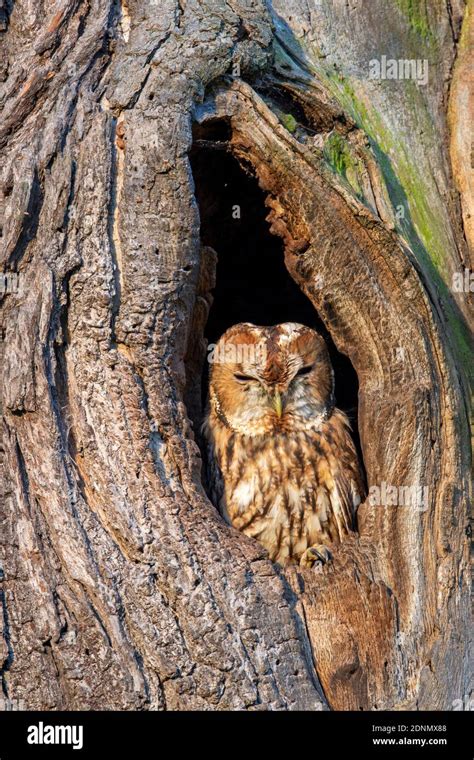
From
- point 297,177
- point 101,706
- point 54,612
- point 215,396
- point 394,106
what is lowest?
point 101,706

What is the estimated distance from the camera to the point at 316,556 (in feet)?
11.8

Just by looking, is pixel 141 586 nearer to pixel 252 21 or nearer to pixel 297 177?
pixel 297 177

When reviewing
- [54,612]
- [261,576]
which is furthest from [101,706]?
[261,576]

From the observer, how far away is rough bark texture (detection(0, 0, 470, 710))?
118 inches

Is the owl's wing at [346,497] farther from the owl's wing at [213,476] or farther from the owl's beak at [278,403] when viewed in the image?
the owl's wing at [213,476]

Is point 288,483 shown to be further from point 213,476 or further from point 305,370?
point 305,370

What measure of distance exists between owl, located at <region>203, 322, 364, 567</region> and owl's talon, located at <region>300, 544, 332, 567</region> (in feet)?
0.78

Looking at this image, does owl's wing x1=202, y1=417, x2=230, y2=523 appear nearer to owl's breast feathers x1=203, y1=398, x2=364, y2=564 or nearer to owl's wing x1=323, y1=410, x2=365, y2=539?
owl's breast feathers x1=203, y1=398, x2=364, y2=564

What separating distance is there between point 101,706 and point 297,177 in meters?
2.12

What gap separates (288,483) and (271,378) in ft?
1.68

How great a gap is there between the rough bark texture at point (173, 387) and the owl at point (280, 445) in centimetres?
48

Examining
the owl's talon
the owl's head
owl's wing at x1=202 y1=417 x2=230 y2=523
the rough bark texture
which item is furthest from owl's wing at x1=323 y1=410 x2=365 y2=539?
owl's wing at x1=202 y1=417 x2=230 y2=523

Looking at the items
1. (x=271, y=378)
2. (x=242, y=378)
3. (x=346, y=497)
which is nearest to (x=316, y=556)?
(x=346, y=497)

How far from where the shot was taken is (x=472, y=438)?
3.68m
